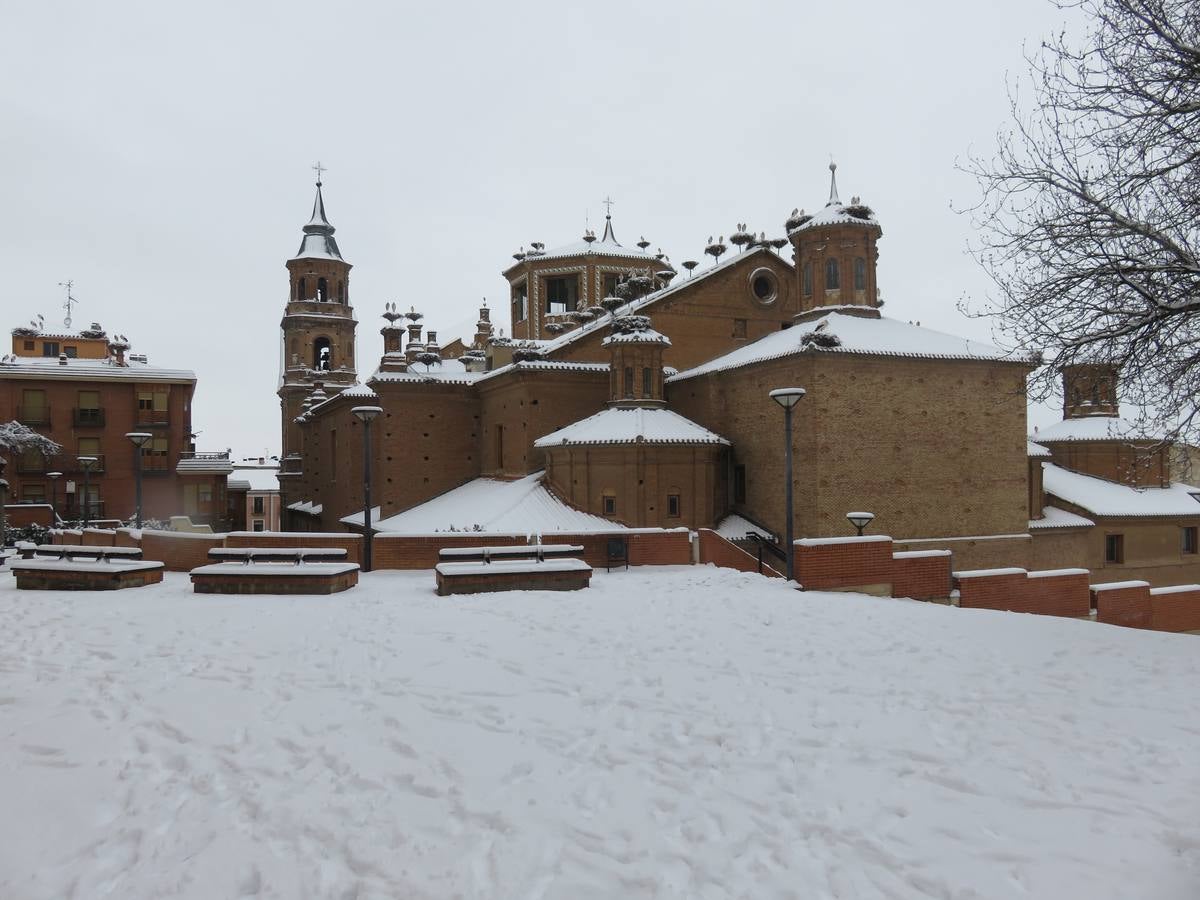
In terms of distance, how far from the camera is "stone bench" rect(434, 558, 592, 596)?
1192cm

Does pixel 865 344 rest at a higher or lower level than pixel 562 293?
lower

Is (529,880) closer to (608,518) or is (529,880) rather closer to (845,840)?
(845,840)

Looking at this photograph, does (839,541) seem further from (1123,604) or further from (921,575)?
(1123,604)

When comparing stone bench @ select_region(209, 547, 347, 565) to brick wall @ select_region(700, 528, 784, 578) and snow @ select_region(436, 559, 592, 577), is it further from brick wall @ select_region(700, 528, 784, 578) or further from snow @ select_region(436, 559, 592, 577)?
brick wall @ select_region(700, 528, 784, 578)

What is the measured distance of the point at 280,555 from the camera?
45.1 feet

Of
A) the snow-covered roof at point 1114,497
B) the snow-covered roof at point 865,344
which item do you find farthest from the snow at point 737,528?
the snow-covered roof at point 1114,497

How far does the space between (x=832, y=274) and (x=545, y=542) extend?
16.6 meters

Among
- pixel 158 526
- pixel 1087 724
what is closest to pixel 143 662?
pixel 1087 724

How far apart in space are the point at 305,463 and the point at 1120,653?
1545 inches

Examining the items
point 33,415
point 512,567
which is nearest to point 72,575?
point 512,567

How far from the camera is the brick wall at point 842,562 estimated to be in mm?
12203

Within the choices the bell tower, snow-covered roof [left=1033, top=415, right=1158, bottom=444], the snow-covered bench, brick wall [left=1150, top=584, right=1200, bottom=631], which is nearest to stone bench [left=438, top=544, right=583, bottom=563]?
the snow-covered bench

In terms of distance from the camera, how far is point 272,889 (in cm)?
402

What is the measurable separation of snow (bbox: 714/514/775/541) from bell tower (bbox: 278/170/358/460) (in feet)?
89.5
